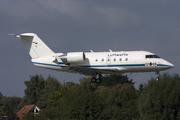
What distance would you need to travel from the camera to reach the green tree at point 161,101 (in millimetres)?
60862

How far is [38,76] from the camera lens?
389ft

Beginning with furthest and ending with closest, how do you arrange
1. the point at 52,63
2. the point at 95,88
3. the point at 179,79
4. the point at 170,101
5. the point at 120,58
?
the point at 95,88
the point at 179,79
the point at 170,101
the point at 52,63
the point at 120,58

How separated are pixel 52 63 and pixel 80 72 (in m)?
3.75

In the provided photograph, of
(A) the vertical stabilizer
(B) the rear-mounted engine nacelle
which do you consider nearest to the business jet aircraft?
(B) the rear-mounted engine nacelle

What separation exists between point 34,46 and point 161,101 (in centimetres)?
2767

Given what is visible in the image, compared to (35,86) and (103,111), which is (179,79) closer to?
(103,111)

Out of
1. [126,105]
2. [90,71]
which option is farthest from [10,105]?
[90,71]

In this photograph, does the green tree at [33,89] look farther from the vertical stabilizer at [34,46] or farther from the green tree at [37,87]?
the vertical stabilizer at [34,46]

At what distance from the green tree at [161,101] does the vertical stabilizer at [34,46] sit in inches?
987

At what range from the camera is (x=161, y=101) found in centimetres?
6206

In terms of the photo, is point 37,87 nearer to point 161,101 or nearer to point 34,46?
point 161,101

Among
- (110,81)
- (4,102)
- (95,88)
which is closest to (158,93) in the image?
(95,88)

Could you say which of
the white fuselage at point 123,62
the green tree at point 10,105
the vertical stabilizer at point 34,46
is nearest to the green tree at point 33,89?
the green tree at point 10,105

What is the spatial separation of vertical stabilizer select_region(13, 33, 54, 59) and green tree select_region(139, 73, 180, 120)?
25.1 meters
